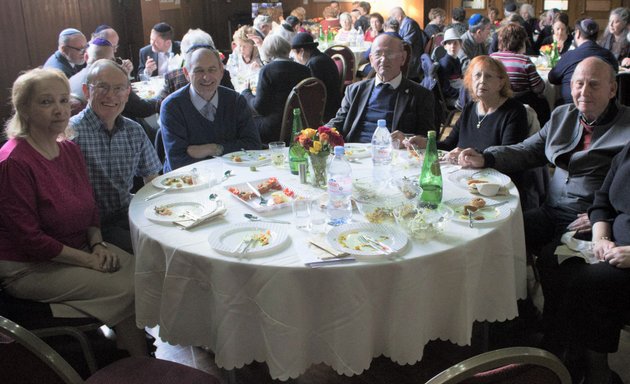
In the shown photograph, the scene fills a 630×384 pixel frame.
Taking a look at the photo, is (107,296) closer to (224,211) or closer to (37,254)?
(37,254)

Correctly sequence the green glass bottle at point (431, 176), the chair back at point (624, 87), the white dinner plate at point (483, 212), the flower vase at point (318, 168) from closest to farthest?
the white dinner plate at point (483, 212) < the green glass bottle at point (431, 176) < the flower vase at point (318, 168) < the chair back at point (624, 87)

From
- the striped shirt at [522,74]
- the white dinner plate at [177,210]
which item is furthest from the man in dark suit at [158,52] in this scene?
the white dinner plate at [177,210]

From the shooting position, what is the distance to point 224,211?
2.14m

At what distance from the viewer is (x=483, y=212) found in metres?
2.07

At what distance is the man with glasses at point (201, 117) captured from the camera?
3.08 metres

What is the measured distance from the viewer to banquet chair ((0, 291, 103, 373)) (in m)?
2.03

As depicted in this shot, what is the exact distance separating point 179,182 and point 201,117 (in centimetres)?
74

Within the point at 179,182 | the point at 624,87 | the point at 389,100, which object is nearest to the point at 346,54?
the point at 624,87

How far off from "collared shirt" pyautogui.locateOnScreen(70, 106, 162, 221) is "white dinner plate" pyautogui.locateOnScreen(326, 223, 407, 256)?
126cm

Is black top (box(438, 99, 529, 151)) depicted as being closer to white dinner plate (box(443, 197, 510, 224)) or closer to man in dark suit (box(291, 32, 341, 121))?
white dinner plate (box(443, 197, 510, 224))

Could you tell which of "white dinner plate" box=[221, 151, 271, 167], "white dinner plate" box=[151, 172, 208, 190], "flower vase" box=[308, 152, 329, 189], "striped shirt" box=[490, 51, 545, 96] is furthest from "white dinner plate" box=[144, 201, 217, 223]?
"striped shirt" box=[490, 51, 545, 96]

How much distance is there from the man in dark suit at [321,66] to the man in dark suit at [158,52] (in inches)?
68.1

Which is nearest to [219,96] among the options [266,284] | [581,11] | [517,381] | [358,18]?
[266,284]

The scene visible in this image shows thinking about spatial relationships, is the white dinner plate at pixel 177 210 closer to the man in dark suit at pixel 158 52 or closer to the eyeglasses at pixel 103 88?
the eyeglasses at pixel 103 88
